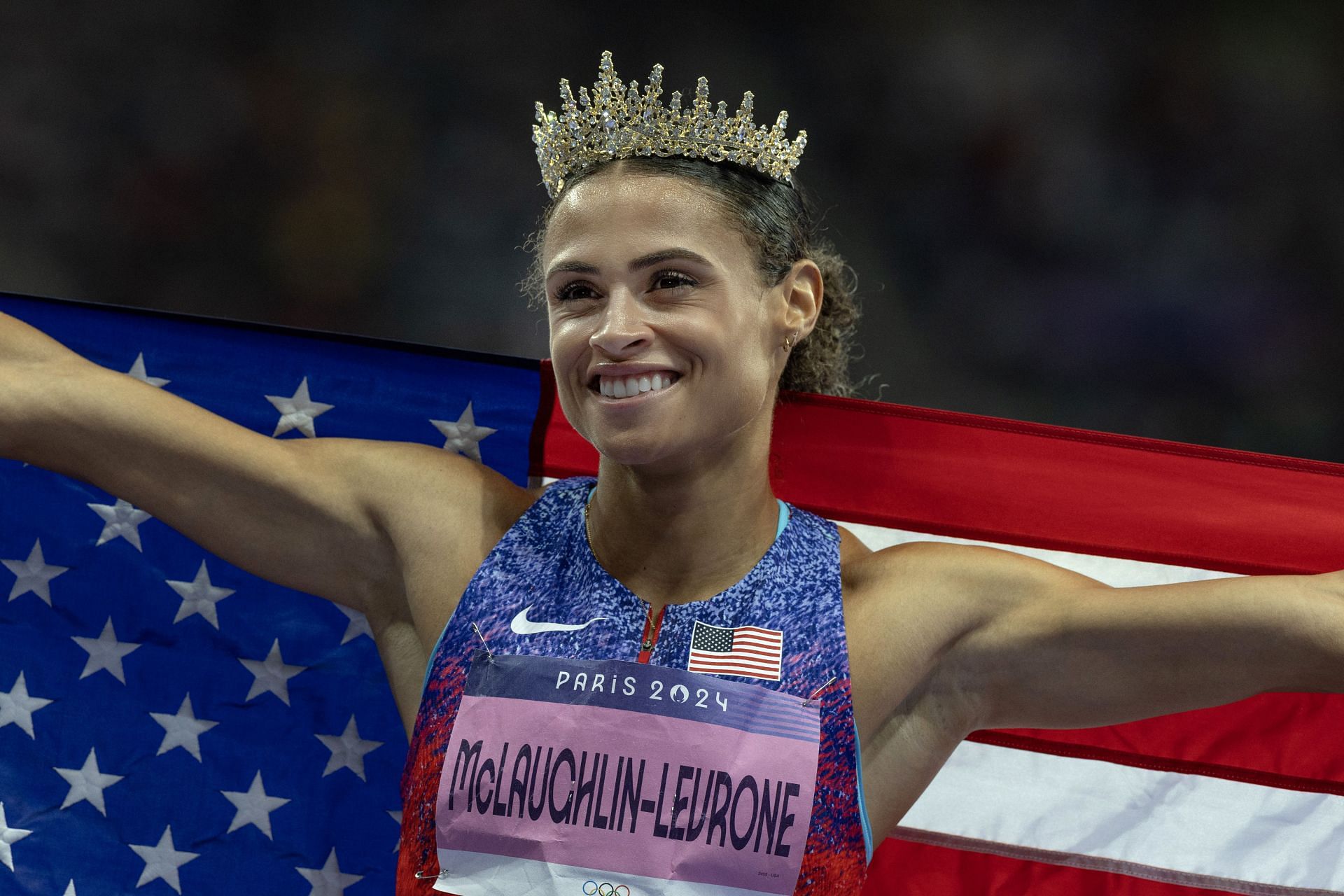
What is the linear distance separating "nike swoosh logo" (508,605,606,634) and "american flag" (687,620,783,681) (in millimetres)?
161

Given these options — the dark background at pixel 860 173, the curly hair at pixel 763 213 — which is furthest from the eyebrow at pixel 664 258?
the dark background at pixel 860 173

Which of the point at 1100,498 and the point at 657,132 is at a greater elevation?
the point at 657,132

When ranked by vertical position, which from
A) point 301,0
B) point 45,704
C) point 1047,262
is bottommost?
point 45,704

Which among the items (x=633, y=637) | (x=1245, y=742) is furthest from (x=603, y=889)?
(x=1245, y=742)

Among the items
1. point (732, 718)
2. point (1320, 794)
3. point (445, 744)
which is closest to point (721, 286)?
point (732, 718)

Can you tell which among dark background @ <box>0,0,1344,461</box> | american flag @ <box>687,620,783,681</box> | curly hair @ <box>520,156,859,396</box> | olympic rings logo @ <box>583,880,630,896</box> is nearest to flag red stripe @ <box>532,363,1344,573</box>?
curly hair @ <box>520,156,859,396</box>

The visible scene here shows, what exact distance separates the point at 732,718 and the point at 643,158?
0.86 metres

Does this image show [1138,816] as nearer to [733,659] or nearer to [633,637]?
[733,659]

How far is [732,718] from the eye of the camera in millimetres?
1789

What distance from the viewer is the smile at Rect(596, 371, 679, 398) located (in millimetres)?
1832

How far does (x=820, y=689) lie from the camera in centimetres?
182

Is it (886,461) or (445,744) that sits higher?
(886,461)

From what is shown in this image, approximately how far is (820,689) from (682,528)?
0.34 m

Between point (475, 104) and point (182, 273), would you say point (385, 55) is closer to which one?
point (475, 104)
